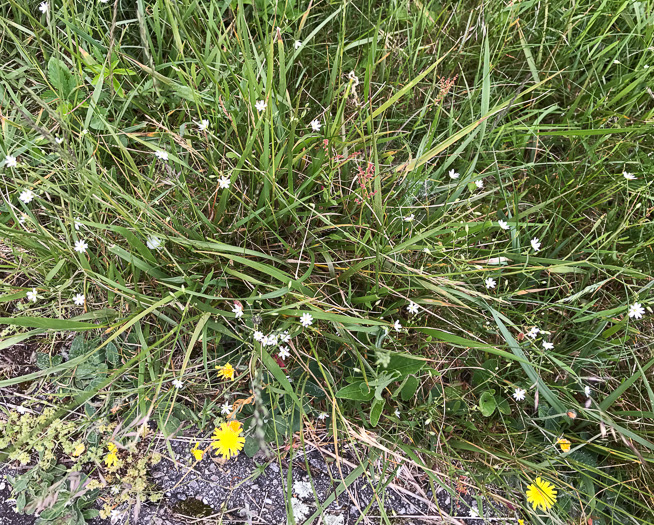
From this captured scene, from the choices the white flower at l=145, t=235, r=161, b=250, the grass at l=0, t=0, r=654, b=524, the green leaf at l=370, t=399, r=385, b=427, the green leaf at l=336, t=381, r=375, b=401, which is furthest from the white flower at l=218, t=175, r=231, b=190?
the green leaf at l=370, t=399, r=385, b=427

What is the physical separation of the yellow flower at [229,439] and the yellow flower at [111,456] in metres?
0.39

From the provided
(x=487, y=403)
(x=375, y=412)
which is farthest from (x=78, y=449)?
(x=487, y=403)

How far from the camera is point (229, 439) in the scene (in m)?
1.70

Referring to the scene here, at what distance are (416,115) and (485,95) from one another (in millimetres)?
349

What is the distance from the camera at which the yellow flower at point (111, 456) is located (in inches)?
67.5

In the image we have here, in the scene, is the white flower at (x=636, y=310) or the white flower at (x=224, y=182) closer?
the white flower at (x=224, y=182)

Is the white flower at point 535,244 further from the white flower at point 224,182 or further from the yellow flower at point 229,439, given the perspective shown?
the yellow flower at point 229,439

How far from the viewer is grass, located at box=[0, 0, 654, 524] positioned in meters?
1.71

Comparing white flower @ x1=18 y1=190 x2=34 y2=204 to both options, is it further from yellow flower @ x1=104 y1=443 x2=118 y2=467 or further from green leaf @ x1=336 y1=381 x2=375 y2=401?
green leaf @ x1=336 y1=381 x2=375 y2=401

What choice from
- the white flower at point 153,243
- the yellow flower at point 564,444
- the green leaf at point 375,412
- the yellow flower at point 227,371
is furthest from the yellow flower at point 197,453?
the yellow flower at point 564,444

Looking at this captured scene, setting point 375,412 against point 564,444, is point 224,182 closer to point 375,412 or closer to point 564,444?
point 375,412

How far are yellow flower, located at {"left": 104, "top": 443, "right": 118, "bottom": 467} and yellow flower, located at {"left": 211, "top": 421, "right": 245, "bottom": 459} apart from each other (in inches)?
15.2

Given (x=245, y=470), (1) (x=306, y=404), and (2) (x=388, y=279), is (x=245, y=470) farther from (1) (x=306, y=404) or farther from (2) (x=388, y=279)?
(2) (x=388, y=279)

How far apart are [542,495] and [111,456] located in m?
1.71
